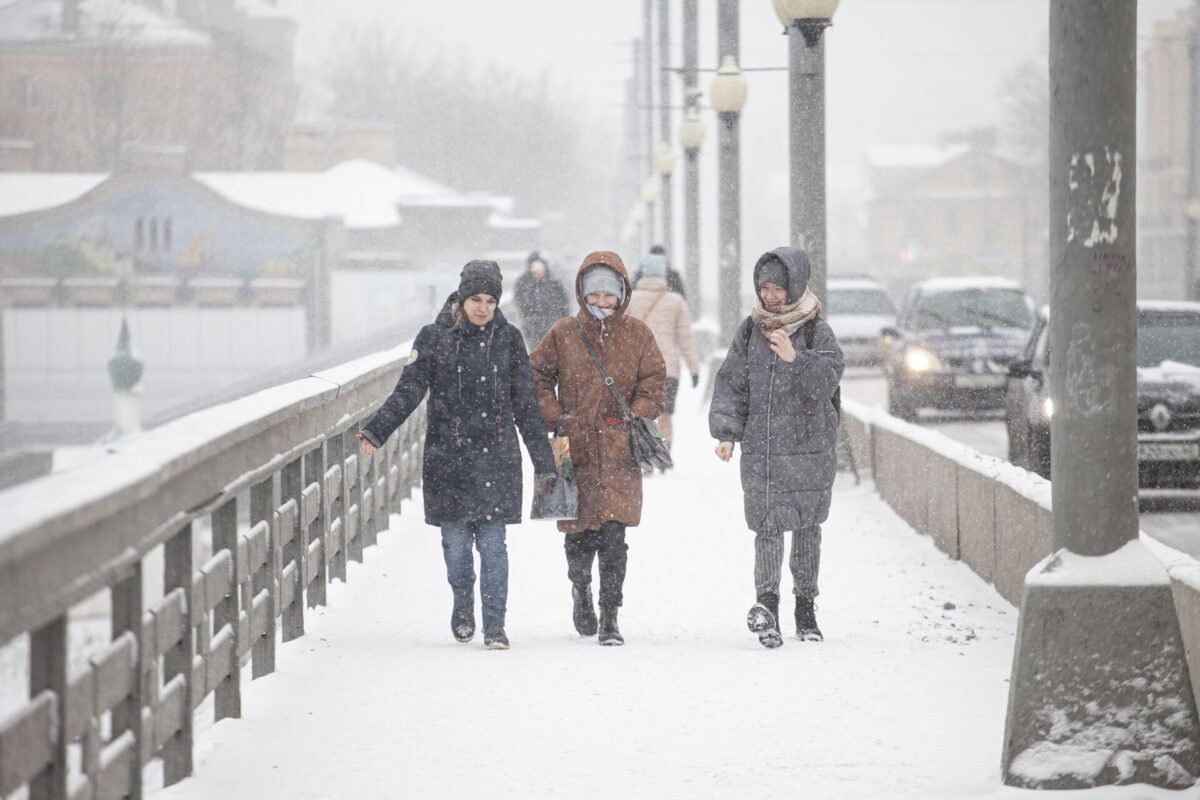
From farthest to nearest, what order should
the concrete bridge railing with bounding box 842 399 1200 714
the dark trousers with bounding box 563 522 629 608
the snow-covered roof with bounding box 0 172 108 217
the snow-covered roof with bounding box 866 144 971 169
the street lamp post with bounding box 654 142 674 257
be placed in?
the snow-covered roof with bounding box 866 144 971 169, the snow-covered roof with bounding box 0 172 108 217, the street lamp post with bounding box 654 142 674 257, the dark trousers with bounding box 563 522 629 608, the concrete bridge railing with bounding box 842 399 1200 714

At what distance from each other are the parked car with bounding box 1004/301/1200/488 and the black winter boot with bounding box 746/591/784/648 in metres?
5.36

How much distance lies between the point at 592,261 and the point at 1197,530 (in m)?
5.75

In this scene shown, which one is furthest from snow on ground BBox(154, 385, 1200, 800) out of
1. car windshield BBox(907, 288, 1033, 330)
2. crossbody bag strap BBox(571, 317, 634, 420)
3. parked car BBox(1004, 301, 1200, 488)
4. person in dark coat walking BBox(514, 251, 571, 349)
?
car windshield BBox(907, 288, 1033, 330)

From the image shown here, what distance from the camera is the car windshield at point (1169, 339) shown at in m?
12.5

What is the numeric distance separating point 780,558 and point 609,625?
29.4 inches

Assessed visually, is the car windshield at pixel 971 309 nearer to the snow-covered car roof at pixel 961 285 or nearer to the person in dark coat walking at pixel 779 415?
the snow-covered car roof at pixel 961 285

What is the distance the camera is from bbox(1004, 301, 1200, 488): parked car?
39.2ft

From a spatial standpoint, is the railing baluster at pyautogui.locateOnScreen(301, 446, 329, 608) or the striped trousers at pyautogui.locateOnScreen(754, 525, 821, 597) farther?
the railing baluster at pyautogui.locateOnScreen(301, 446, 329, 608)

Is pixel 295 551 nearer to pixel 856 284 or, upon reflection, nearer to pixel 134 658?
pixel 134 658

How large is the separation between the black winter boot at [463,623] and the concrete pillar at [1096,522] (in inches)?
111

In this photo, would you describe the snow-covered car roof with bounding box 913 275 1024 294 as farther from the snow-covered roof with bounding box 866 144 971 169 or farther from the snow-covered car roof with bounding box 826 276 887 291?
the snow-covered roof with bounding box 866 144 971 169

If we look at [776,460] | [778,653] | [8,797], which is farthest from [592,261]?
[8,797]

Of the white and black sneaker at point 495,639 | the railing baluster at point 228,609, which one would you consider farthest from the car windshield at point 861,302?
the railing baluster at point 228,609

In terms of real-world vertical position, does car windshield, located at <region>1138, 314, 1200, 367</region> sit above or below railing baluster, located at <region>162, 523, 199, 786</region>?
above
